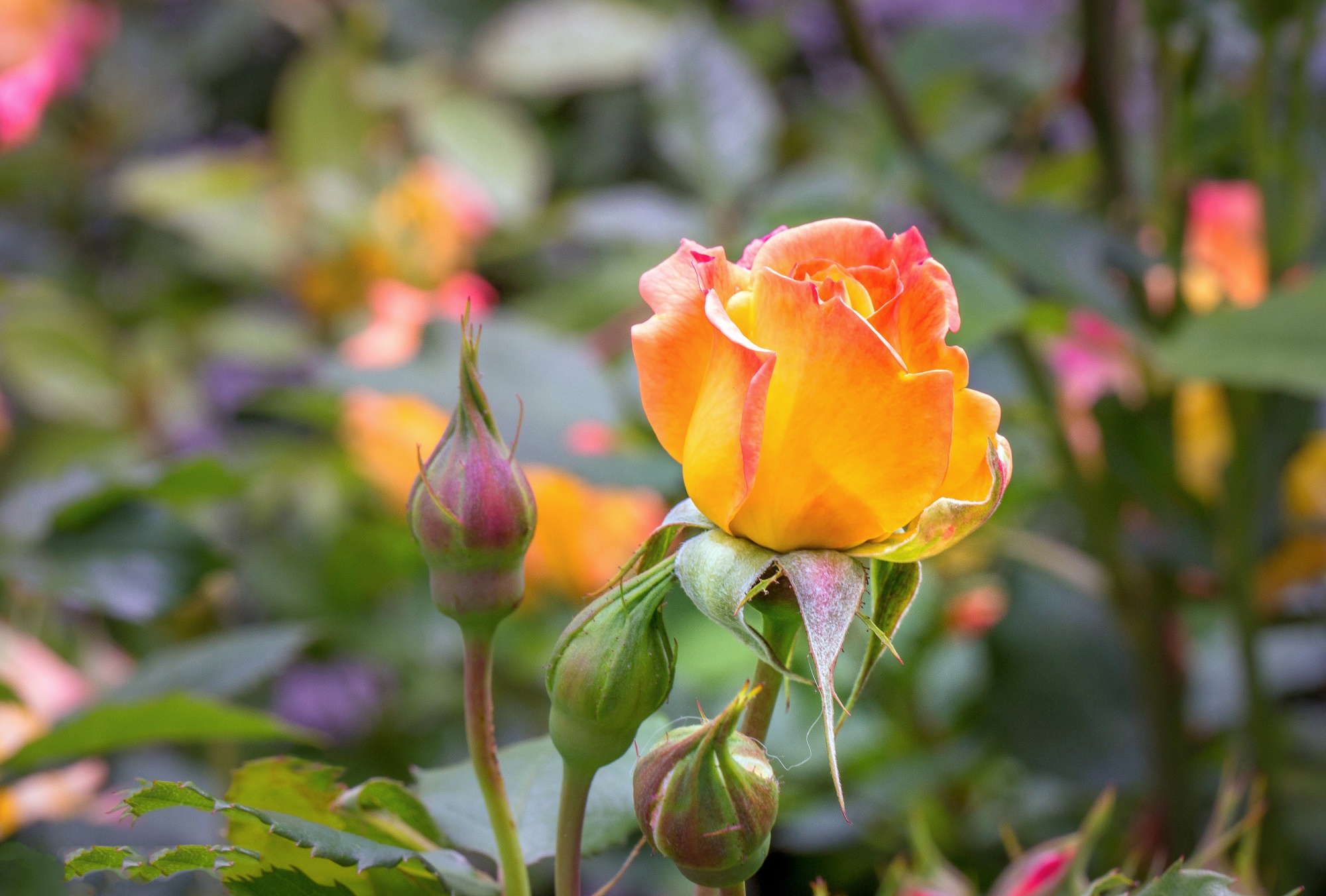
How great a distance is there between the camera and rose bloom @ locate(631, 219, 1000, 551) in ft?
0.69

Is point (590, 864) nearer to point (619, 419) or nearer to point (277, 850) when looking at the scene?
point (619, 419)

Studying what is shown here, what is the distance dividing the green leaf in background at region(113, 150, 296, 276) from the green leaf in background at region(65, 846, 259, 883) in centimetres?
84

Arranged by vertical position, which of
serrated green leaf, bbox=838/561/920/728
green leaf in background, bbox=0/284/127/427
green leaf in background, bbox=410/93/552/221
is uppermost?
green leaf in background, bbox=410/93/552/221

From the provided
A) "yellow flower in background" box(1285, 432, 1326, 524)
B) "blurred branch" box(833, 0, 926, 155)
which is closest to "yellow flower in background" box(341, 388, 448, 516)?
"blurred branch" box(833, 0, 926, 155)

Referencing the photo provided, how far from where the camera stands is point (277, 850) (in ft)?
0.88

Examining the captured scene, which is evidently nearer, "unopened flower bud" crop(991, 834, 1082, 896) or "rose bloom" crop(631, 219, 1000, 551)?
"rose bloom" crop(631, 219, 1000, 551)

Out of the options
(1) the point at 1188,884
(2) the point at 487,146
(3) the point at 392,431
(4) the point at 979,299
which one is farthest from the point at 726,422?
(2) the point at 487,146

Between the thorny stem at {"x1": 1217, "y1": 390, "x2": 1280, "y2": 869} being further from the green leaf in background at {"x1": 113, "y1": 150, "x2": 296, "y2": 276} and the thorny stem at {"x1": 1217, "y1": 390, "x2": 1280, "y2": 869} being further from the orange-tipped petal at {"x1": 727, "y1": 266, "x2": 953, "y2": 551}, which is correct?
the green leaf in background at {"x1": 113, "y1": 150, "x2": 296, "y2": 276}

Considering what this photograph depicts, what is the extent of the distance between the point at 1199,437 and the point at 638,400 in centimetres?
35

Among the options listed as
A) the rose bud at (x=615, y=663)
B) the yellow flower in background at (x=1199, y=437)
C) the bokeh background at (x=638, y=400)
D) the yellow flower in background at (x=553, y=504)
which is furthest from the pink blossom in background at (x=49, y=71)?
the yellow flower in background at (x=1199, y=437)

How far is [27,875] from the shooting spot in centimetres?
26

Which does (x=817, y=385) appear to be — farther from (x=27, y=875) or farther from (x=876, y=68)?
(x=876, y=68)

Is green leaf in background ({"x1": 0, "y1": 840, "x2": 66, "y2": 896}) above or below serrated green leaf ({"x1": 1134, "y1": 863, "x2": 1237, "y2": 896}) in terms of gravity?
above

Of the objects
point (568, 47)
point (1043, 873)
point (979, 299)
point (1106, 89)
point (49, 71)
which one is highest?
point (568, 47)
